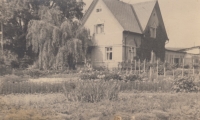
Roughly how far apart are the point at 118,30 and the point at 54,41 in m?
2.93

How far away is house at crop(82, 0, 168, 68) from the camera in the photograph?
13.0 meters

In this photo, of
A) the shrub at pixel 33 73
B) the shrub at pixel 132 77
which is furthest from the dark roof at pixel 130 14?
the shrub at pixel 132 77

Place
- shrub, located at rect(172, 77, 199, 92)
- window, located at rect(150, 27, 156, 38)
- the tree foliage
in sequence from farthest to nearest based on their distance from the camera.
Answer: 1. window, located at rect(150, 27, 156, 38)
2. the tree foliage
3. shrub, located at rect(172, 77, 199, 92)

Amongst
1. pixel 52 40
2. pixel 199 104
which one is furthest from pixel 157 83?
pixel 52 40

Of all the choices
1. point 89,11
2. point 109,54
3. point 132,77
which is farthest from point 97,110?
point 89,11

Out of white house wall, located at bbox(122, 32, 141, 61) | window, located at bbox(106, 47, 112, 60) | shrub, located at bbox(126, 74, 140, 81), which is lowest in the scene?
shrub, located at bbox(126, 74, 140, 81)

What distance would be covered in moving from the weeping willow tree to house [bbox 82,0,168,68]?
1.48m

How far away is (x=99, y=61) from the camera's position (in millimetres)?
13883

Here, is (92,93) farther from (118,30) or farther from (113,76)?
(118,30)

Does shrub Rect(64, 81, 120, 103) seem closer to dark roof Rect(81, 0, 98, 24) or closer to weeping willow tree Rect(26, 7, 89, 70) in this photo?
weeping willow tree Rect(26, 7, 89, 70)

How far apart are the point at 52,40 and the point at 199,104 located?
8.00 metres

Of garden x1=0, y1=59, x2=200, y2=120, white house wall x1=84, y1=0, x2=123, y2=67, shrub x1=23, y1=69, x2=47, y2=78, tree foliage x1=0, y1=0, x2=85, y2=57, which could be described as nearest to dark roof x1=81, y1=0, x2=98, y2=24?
white house wall x1=84, y1=0, x2=123, y2=67

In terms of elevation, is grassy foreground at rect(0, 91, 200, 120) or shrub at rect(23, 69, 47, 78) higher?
shrub at rect(23, 69, 47, 78)

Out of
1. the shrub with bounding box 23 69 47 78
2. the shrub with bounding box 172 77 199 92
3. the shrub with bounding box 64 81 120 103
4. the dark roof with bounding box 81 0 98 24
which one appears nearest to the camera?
the shrub with bounding box 64 81 120 103
